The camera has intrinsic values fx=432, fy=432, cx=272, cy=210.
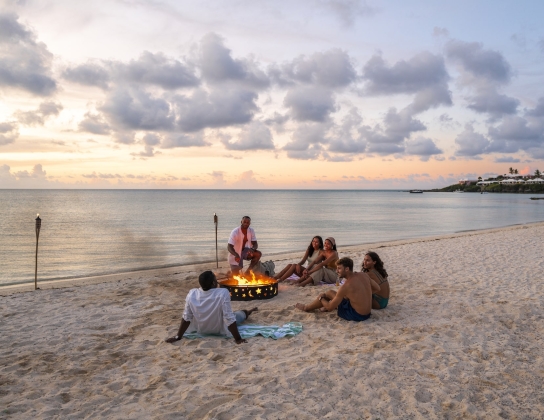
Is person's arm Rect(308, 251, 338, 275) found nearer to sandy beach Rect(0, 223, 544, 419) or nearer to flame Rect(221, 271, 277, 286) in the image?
sandy beach Rect(0, 223, 544, 419)

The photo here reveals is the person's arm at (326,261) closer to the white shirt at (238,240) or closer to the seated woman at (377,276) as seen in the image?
the white shirt at (238,240)

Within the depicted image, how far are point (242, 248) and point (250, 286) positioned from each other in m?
1.54

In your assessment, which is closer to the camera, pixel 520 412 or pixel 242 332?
pixel 520 412

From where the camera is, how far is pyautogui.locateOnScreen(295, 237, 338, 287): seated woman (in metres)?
9.66

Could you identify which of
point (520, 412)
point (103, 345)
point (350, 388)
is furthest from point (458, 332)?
point (103, 345)

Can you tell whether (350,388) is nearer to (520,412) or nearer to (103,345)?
(520,412)

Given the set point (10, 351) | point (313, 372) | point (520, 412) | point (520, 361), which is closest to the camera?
point (520, 412)

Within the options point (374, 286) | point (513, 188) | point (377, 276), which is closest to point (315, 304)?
point (374, 286)

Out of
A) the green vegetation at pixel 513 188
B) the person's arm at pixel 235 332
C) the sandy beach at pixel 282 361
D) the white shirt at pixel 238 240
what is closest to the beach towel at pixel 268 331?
the sandy beach at pixel 282 361

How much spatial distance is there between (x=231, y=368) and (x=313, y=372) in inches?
38.1

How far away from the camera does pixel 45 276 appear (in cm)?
1424

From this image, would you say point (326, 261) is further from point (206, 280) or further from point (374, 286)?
point (206, 280)

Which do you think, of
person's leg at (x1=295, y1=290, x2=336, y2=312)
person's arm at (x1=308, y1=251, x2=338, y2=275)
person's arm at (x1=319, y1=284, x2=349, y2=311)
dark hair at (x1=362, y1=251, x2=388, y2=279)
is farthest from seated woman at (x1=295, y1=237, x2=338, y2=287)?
person's arm at (x1=319, y1=284, x2=349, y2=311)

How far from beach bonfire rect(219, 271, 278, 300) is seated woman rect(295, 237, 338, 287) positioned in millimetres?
1180
